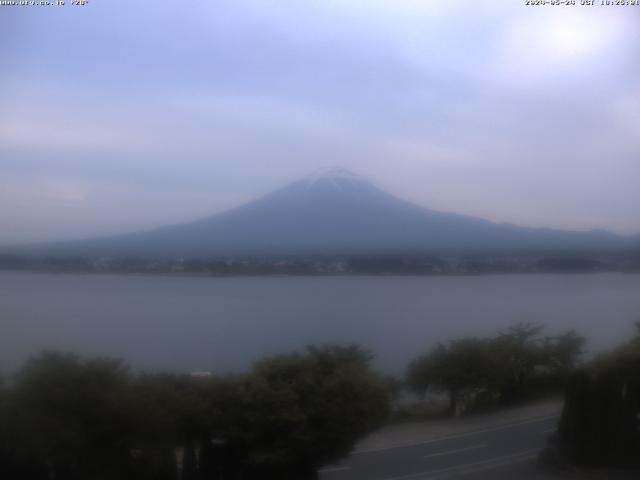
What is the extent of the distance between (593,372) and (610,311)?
0.52 metres

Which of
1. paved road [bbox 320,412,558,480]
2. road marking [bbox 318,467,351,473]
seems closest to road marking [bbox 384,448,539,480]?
paved road [bbox 320,412,558,480]

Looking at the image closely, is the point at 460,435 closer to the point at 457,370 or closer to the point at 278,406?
the point at 457,370

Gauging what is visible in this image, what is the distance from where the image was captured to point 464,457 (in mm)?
5340

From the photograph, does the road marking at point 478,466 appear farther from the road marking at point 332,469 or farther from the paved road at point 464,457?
the road marking at point 332,469

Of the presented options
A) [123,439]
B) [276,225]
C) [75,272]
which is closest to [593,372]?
[276,225]

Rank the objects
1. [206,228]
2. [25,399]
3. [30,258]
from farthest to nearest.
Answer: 1. [206,228]
2. [30,258]
3. [25,399]

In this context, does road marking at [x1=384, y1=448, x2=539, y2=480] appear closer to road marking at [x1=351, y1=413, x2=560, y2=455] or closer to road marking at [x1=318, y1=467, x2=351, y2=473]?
road marking at [x1=351, y1=413, x2=560, y2=455]

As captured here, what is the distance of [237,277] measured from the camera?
546cm

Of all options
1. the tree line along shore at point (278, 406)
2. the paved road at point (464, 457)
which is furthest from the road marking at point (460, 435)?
the tree line along shore at point (278, 406)

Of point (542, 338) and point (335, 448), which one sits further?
point (542, 338)

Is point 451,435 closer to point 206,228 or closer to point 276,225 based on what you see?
point 276,225

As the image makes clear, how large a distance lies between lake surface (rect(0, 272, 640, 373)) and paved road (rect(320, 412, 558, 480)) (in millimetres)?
642

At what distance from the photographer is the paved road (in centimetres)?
520

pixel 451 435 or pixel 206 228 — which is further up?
pixel 206 228
